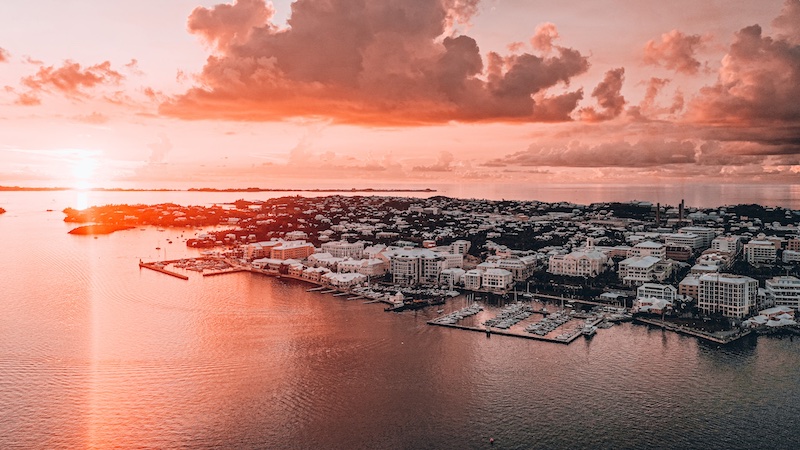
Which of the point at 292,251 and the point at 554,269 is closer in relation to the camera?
the point at 554,269

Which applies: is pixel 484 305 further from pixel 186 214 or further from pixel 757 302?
pixel 186 214

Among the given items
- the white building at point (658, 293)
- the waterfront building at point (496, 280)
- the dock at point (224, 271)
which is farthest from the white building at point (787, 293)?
the dock at point (224, 271)

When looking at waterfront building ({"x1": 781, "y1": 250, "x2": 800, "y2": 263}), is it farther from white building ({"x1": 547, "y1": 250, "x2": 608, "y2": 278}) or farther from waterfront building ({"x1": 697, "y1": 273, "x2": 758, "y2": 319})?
waterfront building ({"x1": 697, "y1": 273, "x2": 758, "y2": 319})

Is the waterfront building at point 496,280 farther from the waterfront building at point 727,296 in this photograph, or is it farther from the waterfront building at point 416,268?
the waterfront building at point 727,296

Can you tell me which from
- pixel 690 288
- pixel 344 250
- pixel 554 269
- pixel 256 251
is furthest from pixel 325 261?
pixel 690 288

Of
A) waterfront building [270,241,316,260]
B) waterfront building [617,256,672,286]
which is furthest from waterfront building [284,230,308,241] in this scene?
waterfront building [617,256,672,286]

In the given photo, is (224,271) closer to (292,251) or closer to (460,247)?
(292,251)
